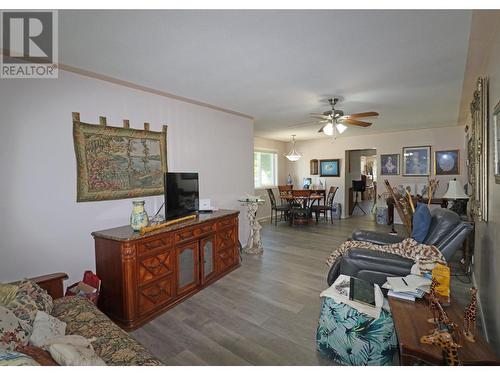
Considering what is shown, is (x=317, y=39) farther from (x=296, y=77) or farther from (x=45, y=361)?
(x=45, y=361)

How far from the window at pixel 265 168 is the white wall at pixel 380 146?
0.76m

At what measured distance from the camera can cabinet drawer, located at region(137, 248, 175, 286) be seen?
7.54 feet

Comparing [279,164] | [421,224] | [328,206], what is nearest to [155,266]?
A: [421,224]

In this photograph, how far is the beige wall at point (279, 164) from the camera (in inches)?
282

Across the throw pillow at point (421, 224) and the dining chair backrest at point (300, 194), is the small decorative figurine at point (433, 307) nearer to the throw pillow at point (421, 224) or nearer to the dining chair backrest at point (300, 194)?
the throw pillow at point (421, 224)

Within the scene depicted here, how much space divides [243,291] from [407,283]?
1760 millimetres

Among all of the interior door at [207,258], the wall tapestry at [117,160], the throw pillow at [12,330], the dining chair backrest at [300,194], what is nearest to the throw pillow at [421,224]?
the interior door at [207,258]

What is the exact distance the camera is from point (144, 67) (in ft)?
7.82

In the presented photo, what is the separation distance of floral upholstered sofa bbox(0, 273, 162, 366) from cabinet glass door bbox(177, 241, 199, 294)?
96cm

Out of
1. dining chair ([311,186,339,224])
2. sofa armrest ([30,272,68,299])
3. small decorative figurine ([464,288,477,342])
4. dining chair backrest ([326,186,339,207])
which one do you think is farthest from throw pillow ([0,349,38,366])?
dining chair backrest ([326,186,339,207])

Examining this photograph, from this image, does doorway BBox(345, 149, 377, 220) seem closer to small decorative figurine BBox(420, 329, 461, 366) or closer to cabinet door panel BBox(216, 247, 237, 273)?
cabinet door panel BBox(216, 247, 237, 273)

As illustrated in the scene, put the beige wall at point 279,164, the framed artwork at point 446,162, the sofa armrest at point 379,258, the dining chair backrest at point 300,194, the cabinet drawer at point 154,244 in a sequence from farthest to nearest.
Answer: the beige wall at point 279,164
the dining chair backrest at point 300,194
the framed artwork at point 446,162
the cabinet drawer at point 154,244
the sofa armrest at point 379,258

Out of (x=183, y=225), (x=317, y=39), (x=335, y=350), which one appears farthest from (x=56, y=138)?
(x=335, y=350)

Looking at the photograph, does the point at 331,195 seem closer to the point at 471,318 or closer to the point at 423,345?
the point at 471,318
